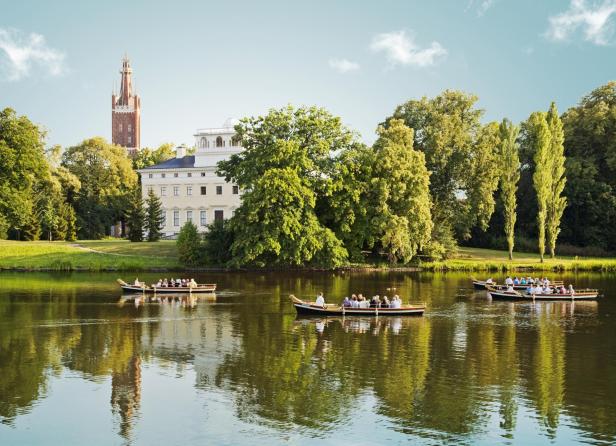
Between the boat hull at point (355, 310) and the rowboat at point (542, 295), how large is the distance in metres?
11.9

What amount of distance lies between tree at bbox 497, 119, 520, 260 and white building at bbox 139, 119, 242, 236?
37.1 meters

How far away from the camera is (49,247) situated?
76.8 metres

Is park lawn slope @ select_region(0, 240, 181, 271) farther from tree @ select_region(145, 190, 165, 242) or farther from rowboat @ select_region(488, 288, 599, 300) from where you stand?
rowboat @ select_region(488, 288, 599, 300)

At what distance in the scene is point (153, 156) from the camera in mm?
132000

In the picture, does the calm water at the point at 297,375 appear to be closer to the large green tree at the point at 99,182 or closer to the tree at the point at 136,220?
the tree at the point at 136,220

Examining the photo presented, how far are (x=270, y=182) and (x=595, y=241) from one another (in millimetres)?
45682

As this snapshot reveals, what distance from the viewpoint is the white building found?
100188 millimetres

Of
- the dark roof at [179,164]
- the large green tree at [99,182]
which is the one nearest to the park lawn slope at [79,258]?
the dark roof at [179,164]

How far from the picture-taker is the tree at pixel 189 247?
240 ft

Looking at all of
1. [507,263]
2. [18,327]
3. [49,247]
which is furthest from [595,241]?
[18,327]

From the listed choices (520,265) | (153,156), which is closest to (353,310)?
(520,265)

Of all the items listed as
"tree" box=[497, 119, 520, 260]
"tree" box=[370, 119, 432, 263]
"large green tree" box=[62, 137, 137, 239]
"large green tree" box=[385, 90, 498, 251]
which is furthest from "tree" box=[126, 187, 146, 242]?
"tree" box=[497, 119, 520, 260]

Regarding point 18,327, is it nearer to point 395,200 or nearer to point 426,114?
point 395,200

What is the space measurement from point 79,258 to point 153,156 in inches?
2389
